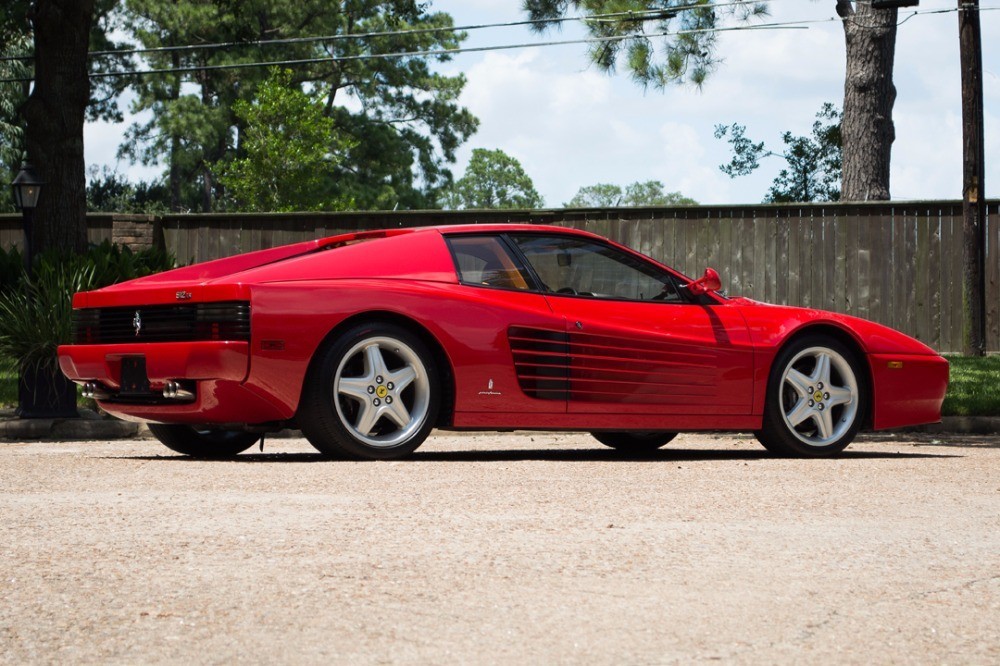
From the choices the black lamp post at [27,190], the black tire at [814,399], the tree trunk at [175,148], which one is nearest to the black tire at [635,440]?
the black tire at [814,399]

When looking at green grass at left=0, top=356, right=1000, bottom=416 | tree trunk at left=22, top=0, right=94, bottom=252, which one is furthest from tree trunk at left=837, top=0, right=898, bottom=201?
tree trunk at left=22, top=0, right=94, bottom=252

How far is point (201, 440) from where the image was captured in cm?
881

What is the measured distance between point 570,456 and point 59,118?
7.82m

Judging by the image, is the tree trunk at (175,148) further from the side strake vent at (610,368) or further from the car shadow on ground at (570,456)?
the side strake vent at (610,368)

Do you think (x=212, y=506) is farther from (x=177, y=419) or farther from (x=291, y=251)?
(x=291, y=251)

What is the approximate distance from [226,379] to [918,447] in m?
5.20

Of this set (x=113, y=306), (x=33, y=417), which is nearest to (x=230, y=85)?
(x=33, y=417)

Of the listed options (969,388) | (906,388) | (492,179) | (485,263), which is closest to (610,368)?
(485,263)

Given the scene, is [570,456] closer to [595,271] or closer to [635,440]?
[635,440]

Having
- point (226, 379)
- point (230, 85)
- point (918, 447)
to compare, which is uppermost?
point (230, 85)

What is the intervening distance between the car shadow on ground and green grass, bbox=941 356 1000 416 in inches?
104

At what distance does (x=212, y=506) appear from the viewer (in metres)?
6.00

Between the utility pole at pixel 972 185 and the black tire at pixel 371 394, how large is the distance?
11.0 metres

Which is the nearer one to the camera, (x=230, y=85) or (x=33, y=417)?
(x=33, y=417)
